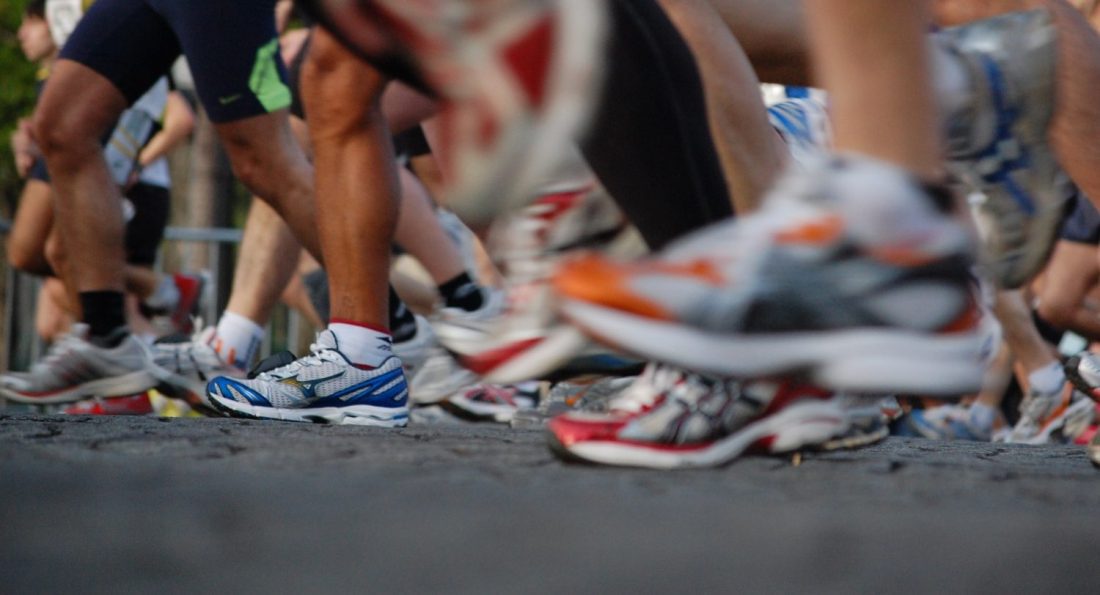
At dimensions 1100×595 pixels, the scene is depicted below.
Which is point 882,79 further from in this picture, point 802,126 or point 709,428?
point 802,126

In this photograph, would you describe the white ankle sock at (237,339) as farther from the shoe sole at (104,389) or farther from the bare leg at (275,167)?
the bare leg at (275,167)

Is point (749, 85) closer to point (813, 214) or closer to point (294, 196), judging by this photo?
point (813, 214)

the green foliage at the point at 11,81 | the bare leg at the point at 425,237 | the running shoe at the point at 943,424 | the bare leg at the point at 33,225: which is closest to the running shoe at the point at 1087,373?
the bare leg at the point at 425,237

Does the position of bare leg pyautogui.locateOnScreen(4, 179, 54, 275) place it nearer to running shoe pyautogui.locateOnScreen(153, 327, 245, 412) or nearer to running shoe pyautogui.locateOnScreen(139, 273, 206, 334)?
running shoe pyautogui.locateOnScreen(139, 273, 206, 334)

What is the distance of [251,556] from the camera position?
89 centimetres

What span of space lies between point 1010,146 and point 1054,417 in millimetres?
3092

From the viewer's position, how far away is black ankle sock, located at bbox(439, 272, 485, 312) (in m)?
4.17

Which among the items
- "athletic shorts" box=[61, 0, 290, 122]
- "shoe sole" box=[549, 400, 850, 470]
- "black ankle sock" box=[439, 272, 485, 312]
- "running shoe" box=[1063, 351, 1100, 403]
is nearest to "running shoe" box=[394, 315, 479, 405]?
"black ankle sock" box=[439, 272, 485, 312]

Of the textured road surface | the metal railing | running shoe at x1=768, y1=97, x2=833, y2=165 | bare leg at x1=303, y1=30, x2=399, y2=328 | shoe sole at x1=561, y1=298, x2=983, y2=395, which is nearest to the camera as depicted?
the textured road surface

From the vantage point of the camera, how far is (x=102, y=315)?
13.3ft

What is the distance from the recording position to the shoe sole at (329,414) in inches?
112

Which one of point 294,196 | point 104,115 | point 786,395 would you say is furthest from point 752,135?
point 104,115

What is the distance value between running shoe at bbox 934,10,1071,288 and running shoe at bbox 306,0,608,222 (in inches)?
47.4

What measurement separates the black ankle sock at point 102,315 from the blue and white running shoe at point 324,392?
4.26 feet
